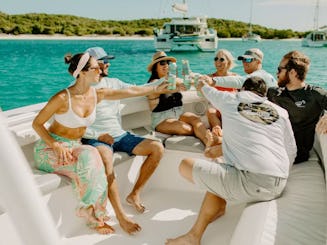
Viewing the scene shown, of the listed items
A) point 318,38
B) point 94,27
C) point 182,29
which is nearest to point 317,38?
point 318,38

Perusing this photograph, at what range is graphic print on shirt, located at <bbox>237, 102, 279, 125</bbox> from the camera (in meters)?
1.89

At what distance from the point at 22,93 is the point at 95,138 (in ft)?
52.4

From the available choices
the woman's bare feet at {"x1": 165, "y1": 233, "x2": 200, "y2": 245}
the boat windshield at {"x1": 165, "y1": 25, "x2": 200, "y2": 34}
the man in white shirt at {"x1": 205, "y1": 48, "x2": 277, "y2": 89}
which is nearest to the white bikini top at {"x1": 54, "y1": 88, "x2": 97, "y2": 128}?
the woman's bare feet at {"x1": 165, "y1": 233, "x2": 200, "y2": 245}

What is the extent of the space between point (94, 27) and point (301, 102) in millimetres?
66568

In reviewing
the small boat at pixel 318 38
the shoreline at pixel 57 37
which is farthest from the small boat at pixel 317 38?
A: the shoreline at pixel 57 37

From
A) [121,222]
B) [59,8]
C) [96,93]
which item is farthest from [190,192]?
[59,8]

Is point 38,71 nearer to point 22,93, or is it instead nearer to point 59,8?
point 22,93

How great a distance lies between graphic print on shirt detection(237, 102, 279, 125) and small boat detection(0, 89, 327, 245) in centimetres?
36

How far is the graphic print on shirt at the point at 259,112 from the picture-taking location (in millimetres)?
1893

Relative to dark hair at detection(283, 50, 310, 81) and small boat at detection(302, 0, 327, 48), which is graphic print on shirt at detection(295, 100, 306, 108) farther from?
small boat at detection(302, 0, 327, 48)

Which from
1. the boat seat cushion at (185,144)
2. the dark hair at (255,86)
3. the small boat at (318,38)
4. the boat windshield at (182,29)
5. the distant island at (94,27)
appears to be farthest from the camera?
the distant island at (94,27)

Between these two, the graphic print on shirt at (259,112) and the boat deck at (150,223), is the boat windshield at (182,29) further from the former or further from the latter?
the graphic print on shirt at (259,112)

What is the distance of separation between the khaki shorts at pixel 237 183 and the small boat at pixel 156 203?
47mm

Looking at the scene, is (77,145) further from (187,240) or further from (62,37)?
(62,37)
